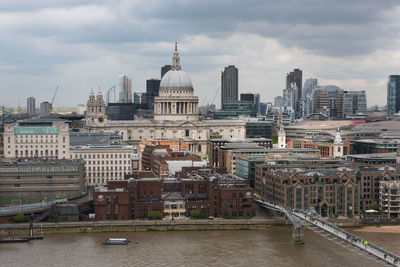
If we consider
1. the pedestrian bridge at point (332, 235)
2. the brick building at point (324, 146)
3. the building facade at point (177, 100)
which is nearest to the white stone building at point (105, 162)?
the pedestrian bridge at point (332, 235)

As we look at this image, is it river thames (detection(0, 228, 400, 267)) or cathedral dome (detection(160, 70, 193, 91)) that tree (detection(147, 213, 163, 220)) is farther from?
cathedral dome (detection(160, 70, 193, 91))

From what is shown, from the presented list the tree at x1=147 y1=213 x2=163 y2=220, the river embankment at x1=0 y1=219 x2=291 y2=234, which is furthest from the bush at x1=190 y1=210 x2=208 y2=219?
the tree at x1=147 y1=213 x2=163 y2=220

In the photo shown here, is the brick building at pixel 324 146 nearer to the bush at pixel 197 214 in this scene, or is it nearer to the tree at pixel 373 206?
the tree at pixel 373 206

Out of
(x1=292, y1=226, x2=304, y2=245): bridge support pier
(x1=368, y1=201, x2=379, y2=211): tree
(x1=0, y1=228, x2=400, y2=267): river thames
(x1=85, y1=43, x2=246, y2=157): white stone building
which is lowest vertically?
(x1=0, y1=228, x2=400, y2=267): river thames

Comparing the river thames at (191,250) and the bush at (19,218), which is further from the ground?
the bush at (19,218)

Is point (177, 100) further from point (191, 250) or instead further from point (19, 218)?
point (191, 250)

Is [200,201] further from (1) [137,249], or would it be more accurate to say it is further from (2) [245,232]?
(1) [137,249]
